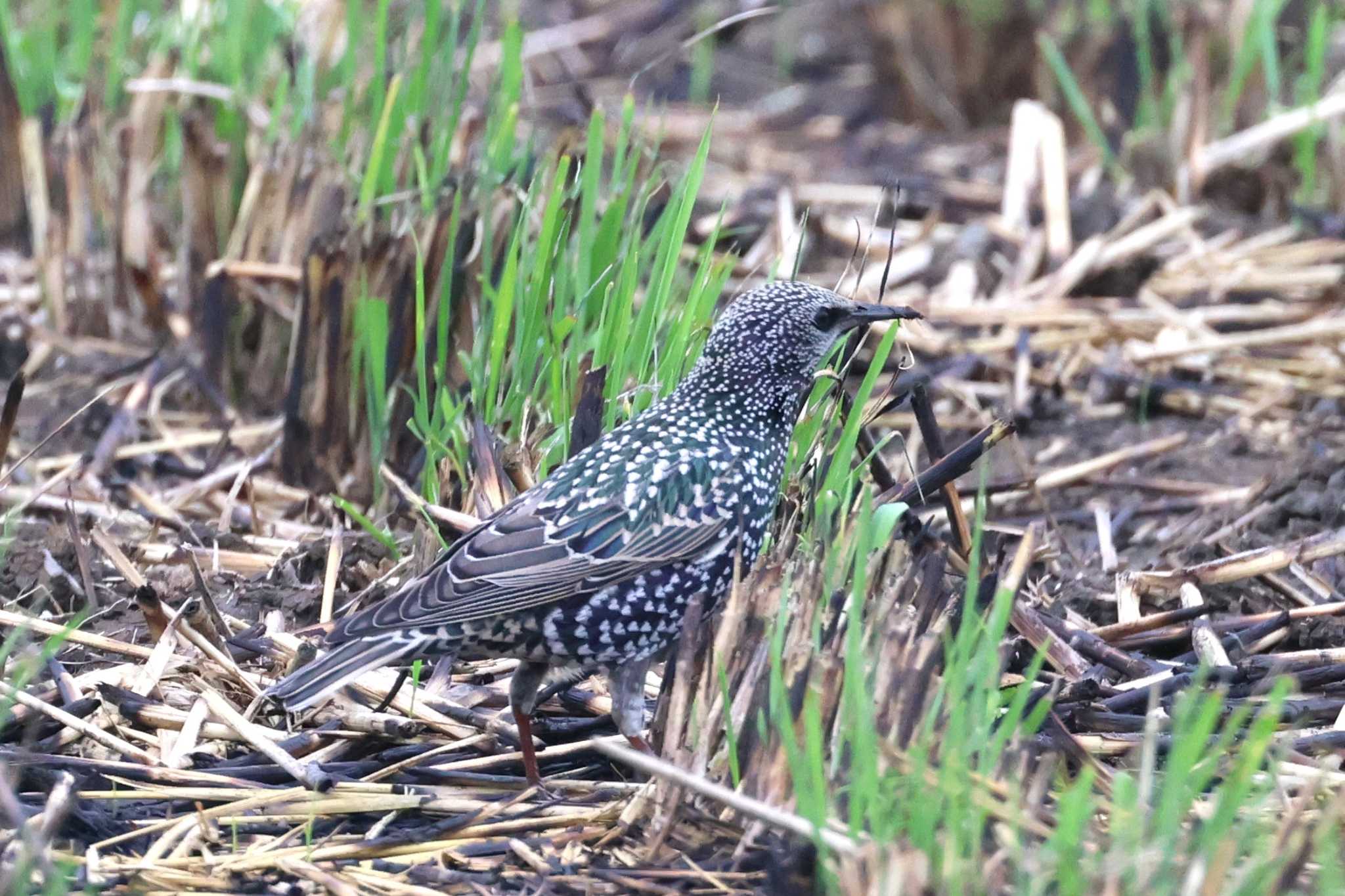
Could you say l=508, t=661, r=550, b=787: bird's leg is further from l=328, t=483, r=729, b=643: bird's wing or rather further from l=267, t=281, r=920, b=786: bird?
l=328, t=483, r=729, b=643: bird's wing

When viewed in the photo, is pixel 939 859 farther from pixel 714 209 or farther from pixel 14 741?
pixel 714 209

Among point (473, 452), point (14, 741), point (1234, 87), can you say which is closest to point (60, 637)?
point (14, 741)

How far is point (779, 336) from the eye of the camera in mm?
4078

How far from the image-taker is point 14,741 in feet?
11.7

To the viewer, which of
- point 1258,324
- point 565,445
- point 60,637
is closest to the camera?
point 60,637

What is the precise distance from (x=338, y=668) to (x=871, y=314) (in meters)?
1.55

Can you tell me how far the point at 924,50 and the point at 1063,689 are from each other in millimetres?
6100

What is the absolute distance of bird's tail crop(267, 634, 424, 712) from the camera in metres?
3.40

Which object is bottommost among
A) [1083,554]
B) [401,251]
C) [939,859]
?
[1083,554]

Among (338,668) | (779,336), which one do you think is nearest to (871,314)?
(779,336)

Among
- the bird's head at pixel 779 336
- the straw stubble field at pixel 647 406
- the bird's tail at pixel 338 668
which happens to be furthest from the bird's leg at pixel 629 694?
the bird's head at pixel 779 336

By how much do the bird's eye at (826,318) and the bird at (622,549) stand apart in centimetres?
1

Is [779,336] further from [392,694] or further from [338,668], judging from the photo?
[338,668]

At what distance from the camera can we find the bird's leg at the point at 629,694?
146 inches
